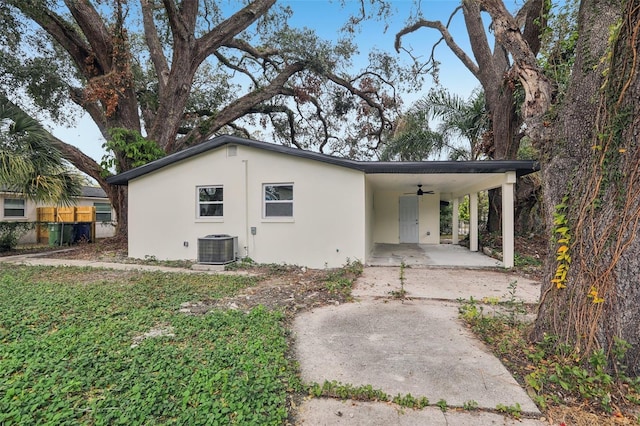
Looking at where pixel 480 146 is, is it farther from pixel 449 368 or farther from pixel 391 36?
pixel 449 368

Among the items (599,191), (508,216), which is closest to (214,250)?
(508,216)

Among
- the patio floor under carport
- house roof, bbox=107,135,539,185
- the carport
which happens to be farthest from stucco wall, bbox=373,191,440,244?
house roof, bbox=107,135,539,185

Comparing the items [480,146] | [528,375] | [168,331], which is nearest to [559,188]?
[528,375]

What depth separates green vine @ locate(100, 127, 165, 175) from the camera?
1065 centimetres

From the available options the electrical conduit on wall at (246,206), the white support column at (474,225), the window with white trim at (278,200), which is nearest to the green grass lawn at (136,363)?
the electrical conduit on wall at (246,206)

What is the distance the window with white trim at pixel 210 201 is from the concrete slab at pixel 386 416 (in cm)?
748

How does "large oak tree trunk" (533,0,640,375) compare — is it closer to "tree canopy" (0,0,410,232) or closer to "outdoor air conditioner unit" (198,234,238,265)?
"outdoor air conditioner unit" (198,234,238,265)

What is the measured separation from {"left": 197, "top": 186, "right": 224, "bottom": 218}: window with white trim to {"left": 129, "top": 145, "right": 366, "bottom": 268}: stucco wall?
16 cm

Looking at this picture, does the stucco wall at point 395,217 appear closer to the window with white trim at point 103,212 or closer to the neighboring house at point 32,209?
the neighboring house at point 32,209

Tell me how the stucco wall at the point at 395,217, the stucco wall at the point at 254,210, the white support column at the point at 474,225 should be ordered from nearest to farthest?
1. the stucco wall at the point at 254,210
2. the white support column at the point at 474,225
3. the stucco wall at the point at 395,217

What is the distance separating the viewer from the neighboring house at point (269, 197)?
25.8ft

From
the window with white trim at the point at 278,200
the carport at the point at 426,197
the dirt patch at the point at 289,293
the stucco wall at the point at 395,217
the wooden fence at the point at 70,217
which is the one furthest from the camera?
the wooden fence at the point at 70,217

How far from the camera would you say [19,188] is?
9.02 m

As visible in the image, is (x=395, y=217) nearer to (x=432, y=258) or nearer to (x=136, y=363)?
(x=432, y=258)
